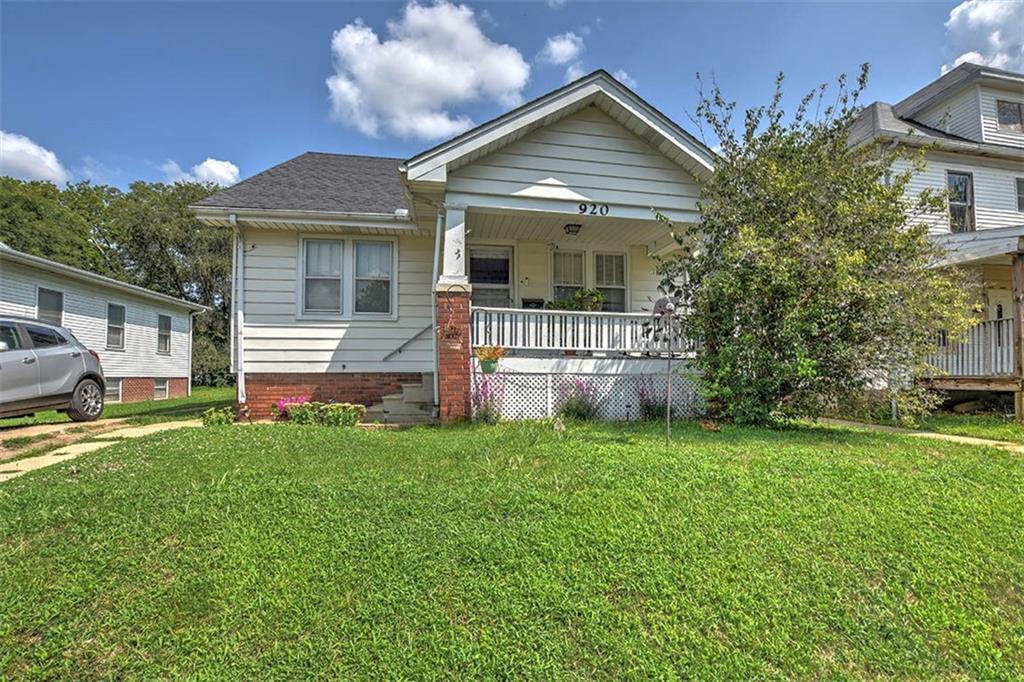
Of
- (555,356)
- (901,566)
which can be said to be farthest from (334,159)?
(901,566)

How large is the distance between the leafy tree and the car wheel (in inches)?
418

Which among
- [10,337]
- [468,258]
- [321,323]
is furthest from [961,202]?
[10,337]

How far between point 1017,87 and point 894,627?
1837cm

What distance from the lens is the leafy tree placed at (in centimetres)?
569

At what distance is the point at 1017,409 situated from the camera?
8.09m

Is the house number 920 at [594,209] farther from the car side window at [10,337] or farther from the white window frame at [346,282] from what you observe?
the car side window at [10,337]

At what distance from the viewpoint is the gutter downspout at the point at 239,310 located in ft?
27.1

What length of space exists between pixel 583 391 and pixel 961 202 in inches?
523

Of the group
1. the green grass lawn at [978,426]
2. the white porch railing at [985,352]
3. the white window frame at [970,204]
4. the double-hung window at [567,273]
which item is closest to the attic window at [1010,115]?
the white window frame at [970,204]

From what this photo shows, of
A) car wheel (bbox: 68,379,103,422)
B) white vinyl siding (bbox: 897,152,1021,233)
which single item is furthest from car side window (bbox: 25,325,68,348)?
white vinyl siding (bbox: 897,152,1021,233)

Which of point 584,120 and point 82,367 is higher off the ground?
point 584,120

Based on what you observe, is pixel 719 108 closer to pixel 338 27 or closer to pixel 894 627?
pixel 894 627

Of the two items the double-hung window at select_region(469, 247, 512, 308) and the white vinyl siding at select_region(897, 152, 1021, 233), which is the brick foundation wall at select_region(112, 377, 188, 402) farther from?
the white vinyl siding at select_region(897, 152, 1021, 233)

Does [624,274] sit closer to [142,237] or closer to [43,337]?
[43,337]
